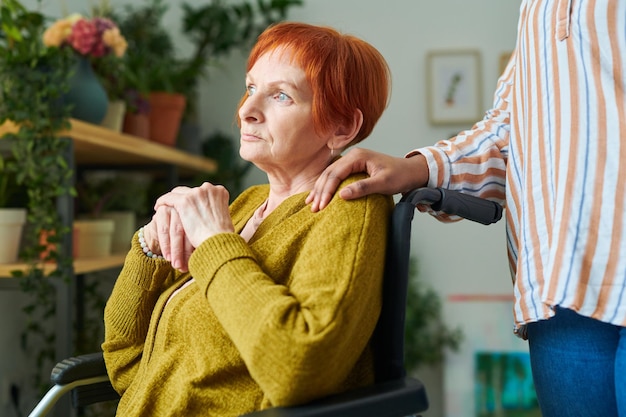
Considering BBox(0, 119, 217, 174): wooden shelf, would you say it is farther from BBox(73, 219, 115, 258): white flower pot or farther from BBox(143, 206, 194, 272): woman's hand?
BBox(143, 206, 194, 272): woman's hand

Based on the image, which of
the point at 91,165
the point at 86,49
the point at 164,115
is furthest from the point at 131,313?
the point at 91,165

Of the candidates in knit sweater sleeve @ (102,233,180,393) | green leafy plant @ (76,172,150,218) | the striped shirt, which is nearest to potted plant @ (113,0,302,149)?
green leafy plant @ (76,172,150,218)

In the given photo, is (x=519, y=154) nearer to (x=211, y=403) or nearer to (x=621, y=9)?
(x=621, y=9)

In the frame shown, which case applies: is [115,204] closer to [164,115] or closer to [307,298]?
[164,115]

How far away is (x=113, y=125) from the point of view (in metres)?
2.37

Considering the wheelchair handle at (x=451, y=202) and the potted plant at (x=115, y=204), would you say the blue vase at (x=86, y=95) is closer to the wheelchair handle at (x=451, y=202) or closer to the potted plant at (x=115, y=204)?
the potted plant at (x=115, y=204)

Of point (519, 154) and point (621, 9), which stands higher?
point (621, 9)

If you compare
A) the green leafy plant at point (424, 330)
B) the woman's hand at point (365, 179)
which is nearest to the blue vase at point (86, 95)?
the woman's hand at point (365, 179)

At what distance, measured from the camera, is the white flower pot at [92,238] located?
2266 mm

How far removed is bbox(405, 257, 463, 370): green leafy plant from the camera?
306 cm

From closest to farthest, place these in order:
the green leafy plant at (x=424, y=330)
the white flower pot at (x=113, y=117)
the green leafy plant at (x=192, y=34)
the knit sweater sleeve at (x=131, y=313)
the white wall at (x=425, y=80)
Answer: the knit sweater sleeve at (x=131, y=313) < the white flower pot at (x=113, y=117) < the green leafy plant at (x=192, y=34) < the green leafy plant at (x=424, y=330) < the white wall at (x=425, y=80)

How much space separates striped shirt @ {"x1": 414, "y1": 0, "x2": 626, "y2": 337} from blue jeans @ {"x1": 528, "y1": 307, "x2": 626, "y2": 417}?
0.04m

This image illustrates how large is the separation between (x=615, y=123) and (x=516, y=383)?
7.69 ft

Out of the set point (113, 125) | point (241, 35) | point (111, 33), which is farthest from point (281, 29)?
point (241, 35)
